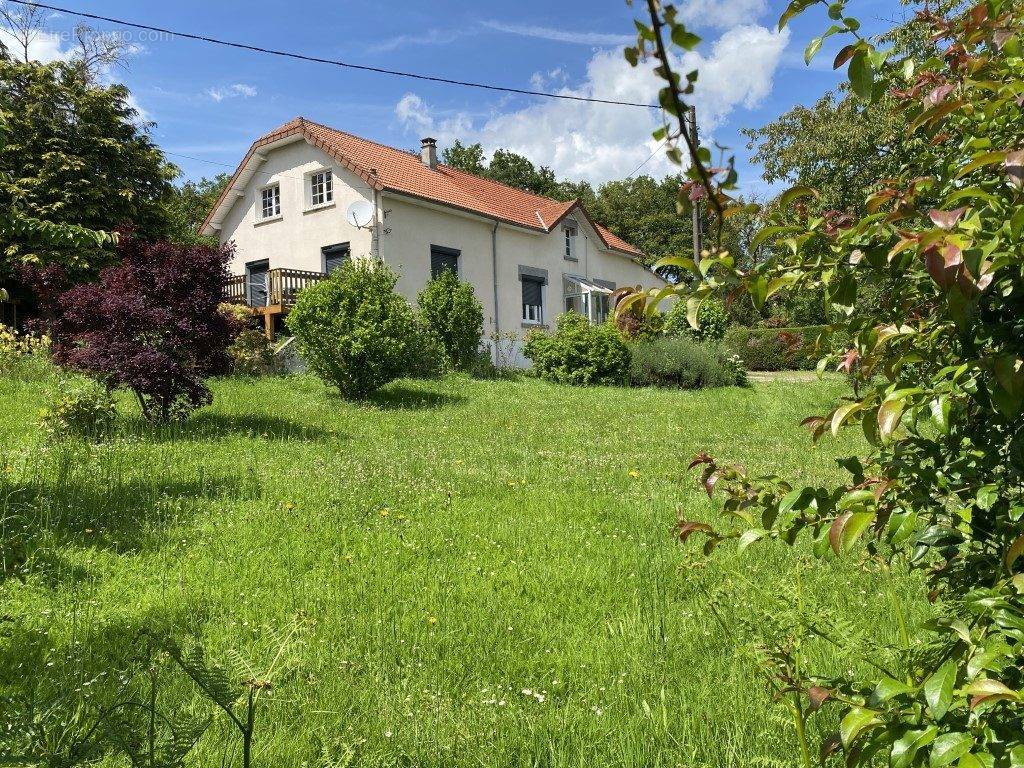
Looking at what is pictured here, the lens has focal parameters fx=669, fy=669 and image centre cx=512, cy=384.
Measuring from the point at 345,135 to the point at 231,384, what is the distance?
12.3 metres

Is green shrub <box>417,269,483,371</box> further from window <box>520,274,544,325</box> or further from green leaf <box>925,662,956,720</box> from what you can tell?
green leaf <box>925,662,956,720</box>

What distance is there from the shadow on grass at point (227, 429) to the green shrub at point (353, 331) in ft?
9.71

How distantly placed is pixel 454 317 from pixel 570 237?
11114mm

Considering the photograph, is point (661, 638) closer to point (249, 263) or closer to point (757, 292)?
point (757, 292)

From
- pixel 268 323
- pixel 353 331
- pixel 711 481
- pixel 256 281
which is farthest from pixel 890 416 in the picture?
pixel 256 281

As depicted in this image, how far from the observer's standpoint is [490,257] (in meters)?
23.3

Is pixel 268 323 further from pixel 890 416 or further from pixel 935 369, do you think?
pixel 890 416

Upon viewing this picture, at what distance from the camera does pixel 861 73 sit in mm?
1171

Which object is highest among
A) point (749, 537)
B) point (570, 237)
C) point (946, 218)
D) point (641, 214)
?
point (641, 214)

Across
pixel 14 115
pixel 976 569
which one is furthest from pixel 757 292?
pixel 14 115

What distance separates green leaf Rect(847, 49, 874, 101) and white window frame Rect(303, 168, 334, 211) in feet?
67.8

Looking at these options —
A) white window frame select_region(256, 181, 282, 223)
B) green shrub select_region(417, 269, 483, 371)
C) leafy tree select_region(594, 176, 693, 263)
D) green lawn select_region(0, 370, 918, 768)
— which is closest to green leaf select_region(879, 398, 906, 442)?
green lawn select_region(0, 370, 918, 768)

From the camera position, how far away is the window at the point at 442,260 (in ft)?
69.8

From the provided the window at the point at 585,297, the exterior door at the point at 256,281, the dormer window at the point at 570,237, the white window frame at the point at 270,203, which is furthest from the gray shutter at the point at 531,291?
the exterior door at the point at 256,281
